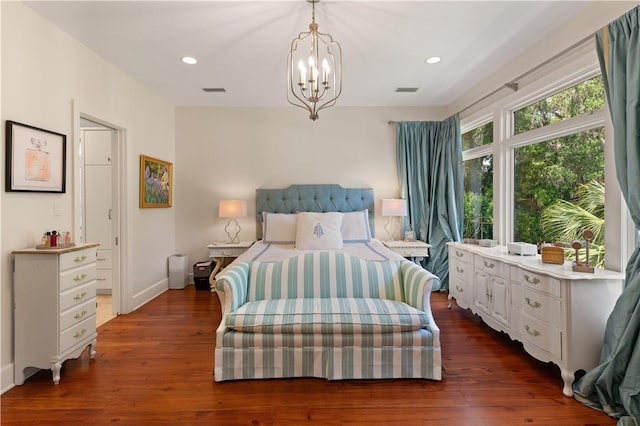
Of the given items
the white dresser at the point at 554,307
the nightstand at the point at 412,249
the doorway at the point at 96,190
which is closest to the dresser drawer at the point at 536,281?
the white dresser at the point at 554,307

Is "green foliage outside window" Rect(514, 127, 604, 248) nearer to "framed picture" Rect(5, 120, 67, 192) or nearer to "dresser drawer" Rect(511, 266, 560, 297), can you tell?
"dresser drawer" Rect(511, 266, 560, 297)

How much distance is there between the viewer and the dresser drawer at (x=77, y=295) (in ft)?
7.12

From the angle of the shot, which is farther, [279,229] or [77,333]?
[279,229]

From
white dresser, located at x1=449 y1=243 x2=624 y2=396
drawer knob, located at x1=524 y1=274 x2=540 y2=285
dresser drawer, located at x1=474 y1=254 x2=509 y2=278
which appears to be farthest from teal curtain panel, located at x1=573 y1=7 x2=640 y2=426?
dresser drawer, located at x1=474 y1=254 x2=509 y2=278

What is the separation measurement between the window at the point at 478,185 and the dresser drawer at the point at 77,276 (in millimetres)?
4087

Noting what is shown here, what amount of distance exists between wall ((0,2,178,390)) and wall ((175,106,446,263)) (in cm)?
59

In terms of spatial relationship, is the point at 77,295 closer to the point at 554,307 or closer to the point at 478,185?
the point at 554,307

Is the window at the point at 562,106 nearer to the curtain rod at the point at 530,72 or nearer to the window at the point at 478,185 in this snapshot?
the curtain rod at the point at 530,72

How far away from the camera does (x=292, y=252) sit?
362 centimetres

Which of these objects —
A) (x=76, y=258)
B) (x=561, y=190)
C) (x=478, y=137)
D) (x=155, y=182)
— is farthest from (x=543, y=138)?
(x=155, y=182)

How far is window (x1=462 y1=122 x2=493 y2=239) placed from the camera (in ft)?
12.4

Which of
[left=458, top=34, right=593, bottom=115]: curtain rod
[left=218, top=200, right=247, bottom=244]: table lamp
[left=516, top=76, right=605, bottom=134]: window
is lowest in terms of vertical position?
[left=218, top=200, right=247, bottom=244]: table lamp

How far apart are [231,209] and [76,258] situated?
2.13 meters

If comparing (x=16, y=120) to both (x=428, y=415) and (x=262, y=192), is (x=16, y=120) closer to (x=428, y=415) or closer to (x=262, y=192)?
(x=262, y=192)
